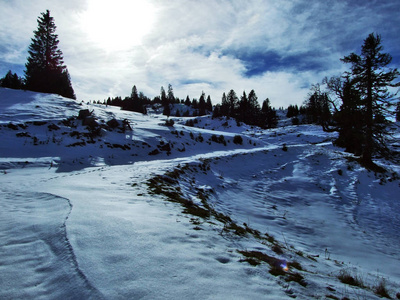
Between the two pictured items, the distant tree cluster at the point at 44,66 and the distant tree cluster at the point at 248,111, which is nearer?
the distant tree cluster at the point at 44,66

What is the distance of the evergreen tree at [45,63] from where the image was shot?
31.9 m

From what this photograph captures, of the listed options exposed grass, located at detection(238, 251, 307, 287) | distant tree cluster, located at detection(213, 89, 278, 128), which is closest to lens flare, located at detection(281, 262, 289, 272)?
exposed grass, located at detection(238, 251, 307, 287)

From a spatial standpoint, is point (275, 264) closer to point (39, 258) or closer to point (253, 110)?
point (39, 258)

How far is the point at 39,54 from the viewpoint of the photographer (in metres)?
33.8

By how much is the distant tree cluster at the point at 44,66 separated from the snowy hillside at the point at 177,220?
18.0m

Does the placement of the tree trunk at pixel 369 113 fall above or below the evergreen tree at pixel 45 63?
below

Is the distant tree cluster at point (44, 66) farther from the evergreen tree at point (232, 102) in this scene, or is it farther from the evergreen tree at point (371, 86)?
the evergreen tree at point (232, 102)

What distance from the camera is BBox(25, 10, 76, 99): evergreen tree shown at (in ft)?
105

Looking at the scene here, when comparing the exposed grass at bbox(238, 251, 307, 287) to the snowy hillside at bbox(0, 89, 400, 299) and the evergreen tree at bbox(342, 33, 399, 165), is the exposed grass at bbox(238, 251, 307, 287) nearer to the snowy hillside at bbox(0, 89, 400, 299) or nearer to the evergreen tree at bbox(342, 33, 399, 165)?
the snowy hillside at bbox(0, 89, 400, 299)

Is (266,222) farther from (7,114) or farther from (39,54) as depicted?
(39,54)

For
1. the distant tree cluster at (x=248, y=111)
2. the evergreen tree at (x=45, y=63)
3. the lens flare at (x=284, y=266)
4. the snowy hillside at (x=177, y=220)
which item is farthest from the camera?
the distant tree cluster at (x=248, y=111)

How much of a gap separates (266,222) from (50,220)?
20.9ft

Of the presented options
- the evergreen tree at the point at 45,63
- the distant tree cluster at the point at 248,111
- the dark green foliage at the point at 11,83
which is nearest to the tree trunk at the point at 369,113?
the evergreen tree at the point at 45,63

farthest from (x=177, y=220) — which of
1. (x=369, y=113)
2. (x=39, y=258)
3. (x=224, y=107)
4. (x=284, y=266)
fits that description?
(x=224, y=107)
